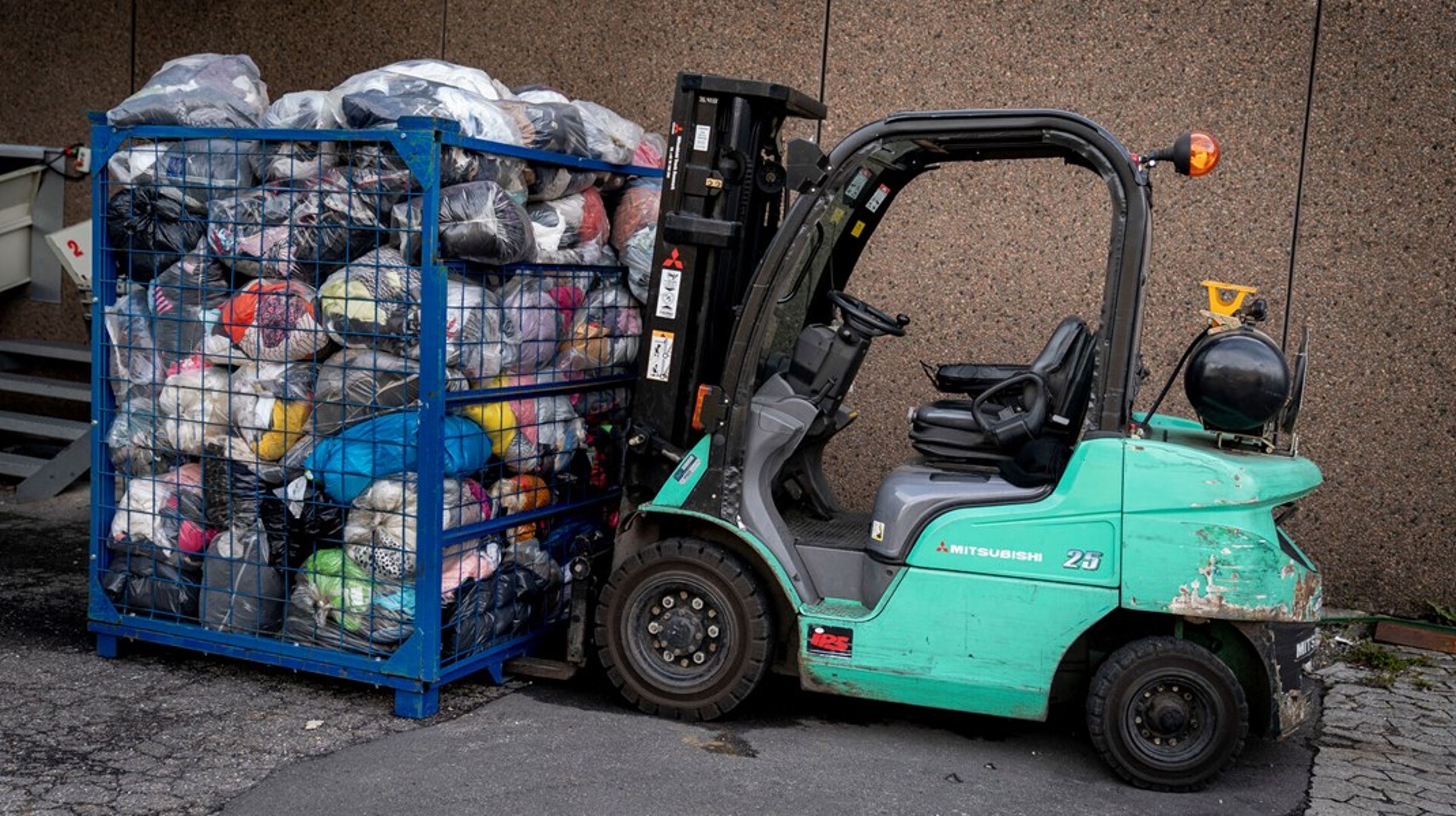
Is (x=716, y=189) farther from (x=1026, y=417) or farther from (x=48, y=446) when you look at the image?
(x=48, y=446)

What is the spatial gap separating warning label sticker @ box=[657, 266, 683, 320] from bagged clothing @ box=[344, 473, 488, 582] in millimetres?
1008

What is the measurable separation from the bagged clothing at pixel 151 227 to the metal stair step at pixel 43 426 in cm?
365

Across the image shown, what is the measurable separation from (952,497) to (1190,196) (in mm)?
3034

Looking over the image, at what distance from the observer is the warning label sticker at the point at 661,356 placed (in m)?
5.29

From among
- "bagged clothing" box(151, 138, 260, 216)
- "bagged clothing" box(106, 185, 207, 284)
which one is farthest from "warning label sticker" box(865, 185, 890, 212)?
"bagged clothing" box(106, 185, 207, 284)

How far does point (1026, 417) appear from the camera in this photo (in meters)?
4.89

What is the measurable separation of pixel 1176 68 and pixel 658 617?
4.02 m

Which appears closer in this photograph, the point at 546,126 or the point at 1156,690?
the point at 1156,690

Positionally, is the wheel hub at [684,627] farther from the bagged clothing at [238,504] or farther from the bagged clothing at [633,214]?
the bagged clothing at [633,214]

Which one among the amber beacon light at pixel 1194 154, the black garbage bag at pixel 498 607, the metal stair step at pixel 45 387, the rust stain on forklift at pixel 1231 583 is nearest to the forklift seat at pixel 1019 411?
the rust stain on forklift at pixel 1231 583

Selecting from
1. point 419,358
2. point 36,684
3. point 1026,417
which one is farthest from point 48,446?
point 1026,417

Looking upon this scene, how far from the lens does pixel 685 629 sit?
5.06 m

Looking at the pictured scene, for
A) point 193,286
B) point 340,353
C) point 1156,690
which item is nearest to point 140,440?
point 193,286

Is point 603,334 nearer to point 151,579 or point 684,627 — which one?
point 684,627
